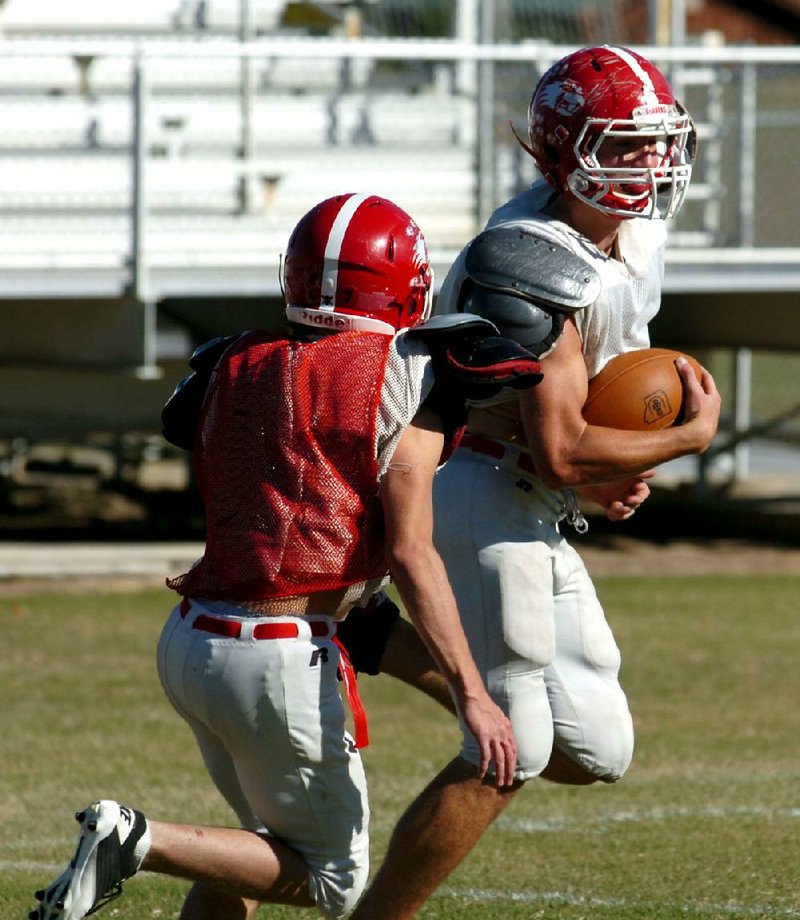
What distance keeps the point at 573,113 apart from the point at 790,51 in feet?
23.2

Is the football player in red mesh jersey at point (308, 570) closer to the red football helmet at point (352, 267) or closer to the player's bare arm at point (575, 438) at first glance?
the red football helmet at point (352, 267)

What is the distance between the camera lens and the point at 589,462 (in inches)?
155

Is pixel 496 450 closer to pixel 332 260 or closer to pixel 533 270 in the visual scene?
pixel 533 270

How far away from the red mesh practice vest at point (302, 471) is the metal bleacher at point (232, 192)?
6.67 meters

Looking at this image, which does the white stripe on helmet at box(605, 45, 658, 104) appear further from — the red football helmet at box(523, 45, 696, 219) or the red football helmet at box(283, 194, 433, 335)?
the red football helmet at box(283, 194, 433, 335)

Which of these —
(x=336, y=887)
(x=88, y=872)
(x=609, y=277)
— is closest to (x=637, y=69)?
(x=609, y=277)

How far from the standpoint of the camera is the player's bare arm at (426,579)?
11.3ft

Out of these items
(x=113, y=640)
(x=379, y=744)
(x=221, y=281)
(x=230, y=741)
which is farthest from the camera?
(x=221, y=281)

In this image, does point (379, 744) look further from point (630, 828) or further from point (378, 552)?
point (378, 552)

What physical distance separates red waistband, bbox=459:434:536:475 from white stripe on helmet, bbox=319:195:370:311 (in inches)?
29.4

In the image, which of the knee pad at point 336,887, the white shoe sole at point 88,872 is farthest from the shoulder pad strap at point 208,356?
the knee pad at point 336,887

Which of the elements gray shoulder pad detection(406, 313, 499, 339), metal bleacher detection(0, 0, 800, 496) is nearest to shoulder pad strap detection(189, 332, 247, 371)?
gray shoulder pad detection(406, 313, 499, 339)

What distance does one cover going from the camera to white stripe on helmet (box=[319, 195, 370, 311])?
3564 millimetres

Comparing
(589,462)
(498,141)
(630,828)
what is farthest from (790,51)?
(589,462)
